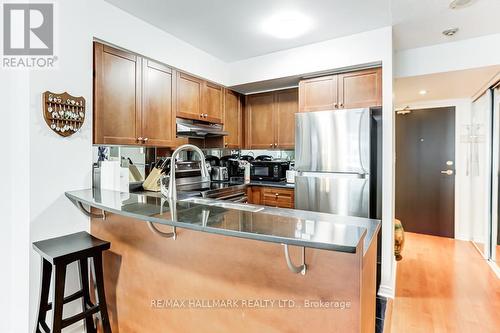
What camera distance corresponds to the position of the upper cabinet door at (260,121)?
373 cm

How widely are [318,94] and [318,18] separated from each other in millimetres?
825

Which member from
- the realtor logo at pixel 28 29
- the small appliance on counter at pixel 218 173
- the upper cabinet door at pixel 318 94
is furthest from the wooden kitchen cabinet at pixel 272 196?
the realtor logo at pixel 28 29

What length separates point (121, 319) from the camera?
5.83 feet

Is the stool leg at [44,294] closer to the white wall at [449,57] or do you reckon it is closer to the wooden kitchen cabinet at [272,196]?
the wooden kitchen cabinet at [272,196]

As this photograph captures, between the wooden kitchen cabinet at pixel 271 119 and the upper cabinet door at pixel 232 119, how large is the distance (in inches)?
6.0

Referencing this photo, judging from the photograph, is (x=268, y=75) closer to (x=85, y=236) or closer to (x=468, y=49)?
(x=468, y=49)

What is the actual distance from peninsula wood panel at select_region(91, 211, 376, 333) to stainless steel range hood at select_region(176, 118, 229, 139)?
1.35 meters

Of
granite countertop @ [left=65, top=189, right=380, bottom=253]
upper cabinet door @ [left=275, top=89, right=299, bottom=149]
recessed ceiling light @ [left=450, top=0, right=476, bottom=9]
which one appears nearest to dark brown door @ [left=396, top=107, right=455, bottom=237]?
upper cabinet door @ [left=275, top=89, right=299, bottom=149]

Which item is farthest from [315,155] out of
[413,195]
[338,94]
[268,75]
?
[413,195]

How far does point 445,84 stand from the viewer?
3.31m

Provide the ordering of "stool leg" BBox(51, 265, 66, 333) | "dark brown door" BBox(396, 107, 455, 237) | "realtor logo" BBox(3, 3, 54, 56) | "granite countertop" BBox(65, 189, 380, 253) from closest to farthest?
"granite countertop" BBox(65, 189, 380, 253) → "stool leg" BBox(51, 265, 66, 333) → "realtor logo" BBox(3, 3, 54, 56) → "dark brown door" BBox(396, 107, 455, 237)

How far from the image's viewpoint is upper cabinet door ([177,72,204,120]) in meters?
2.93

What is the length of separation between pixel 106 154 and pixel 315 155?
80.2 inches

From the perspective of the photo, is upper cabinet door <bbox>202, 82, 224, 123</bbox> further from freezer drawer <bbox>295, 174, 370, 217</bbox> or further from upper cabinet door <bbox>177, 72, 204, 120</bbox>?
freezer drawer <bbox>295, 174, 370, 217</bbox>
